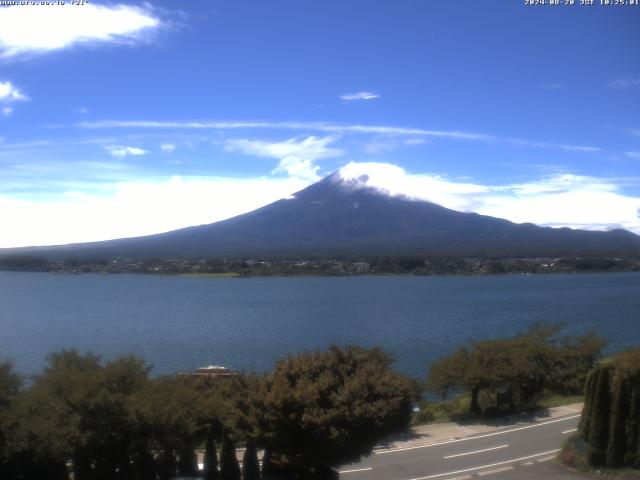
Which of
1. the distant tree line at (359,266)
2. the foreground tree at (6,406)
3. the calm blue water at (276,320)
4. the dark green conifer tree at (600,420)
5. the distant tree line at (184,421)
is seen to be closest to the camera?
the distant tree line at (184,421)

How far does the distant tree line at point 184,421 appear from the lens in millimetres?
11094

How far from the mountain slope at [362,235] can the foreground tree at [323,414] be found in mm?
133618

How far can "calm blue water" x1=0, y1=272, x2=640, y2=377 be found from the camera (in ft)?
126

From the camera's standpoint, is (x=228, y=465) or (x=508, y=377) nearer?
(x=228, y=465)

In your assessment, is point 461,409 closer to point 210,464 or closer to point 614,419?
point 614,419

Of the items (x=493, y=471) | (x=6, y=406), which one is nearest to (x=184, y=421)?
(x=6, y=406)

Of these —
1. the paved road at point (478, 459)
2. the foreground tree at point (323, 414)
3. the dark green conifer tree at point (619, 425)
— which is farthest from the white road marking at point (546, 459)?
the foreground tree at point (323, 414)

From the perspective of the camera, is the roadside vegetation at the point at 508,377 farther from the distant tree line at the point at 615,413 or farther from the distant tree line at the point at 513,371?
the distant tree line at the point at 615,413

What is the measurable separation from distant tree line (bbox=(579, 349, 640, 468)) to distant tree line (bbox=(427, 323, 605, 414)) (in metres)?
7.82

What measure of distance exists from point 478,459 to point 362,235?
16440 centimetres

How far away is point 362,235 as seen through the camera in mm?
179250

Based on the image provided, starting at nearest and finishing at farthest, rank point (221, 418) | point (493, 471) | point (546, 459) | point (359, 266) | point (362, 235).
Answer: point (221, 418), point (493, 471), point (546, 459), point (359, 266), point (362, 235)

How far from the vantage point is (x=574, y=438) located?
14.0 m

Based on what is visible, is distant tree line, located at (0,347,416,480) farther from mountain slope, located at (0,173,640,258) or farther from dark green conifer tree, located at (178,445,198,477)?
mountain slope, located at (0,173,640,258)
